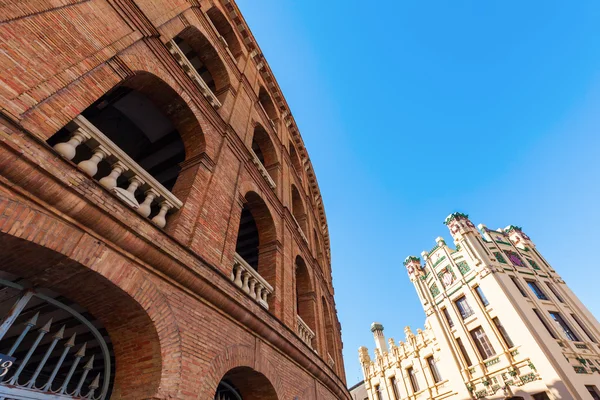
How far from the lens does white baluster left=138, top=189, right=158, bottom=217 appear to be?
440 centimetres

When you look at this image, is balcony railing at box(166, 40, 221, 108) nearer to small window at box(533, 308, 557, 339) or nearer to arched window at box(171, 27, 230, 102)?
arched window at box(171, 27, 230, 102)

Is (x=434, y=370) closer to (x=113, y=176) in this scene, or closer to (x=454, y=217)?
(x=454, y=217)

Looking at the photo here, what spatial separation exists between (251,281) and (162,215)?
271 cm

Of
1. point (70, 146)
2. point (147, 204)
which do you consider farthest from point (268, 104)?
point (70, 146)

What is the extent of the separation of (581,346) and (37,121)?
27.5m

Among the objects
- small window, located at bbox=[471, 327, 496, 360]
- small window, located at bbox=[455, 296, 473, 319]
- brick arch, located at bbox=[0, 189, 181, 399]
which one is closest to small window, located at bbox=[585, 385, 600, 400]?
small window, located at bbox=[471, 327, 496, 360]

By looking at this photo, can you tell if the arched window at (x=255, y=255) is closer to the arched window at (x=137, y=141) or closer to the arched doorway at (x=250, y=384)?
the arched doorway at (x=250, y=384)

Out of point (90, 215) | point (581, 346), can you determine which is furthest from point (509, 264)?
point (90, 215)

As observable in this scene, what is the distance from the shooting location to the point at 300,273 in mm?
10828

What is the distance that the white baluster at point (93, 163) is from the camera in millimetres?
3762

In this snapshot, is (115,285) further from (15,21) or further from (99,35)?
(99,35)

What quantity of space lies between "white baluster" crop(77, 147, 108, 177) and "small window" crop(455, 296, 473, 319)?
25.7 meters

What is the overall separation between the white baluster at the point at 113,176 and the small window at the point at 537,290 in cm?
2729

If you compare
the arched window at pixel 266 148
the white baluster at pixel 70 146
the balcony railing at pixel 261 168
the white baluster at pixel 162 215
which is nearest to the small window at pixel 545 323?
the arched window at pixel 266 148
